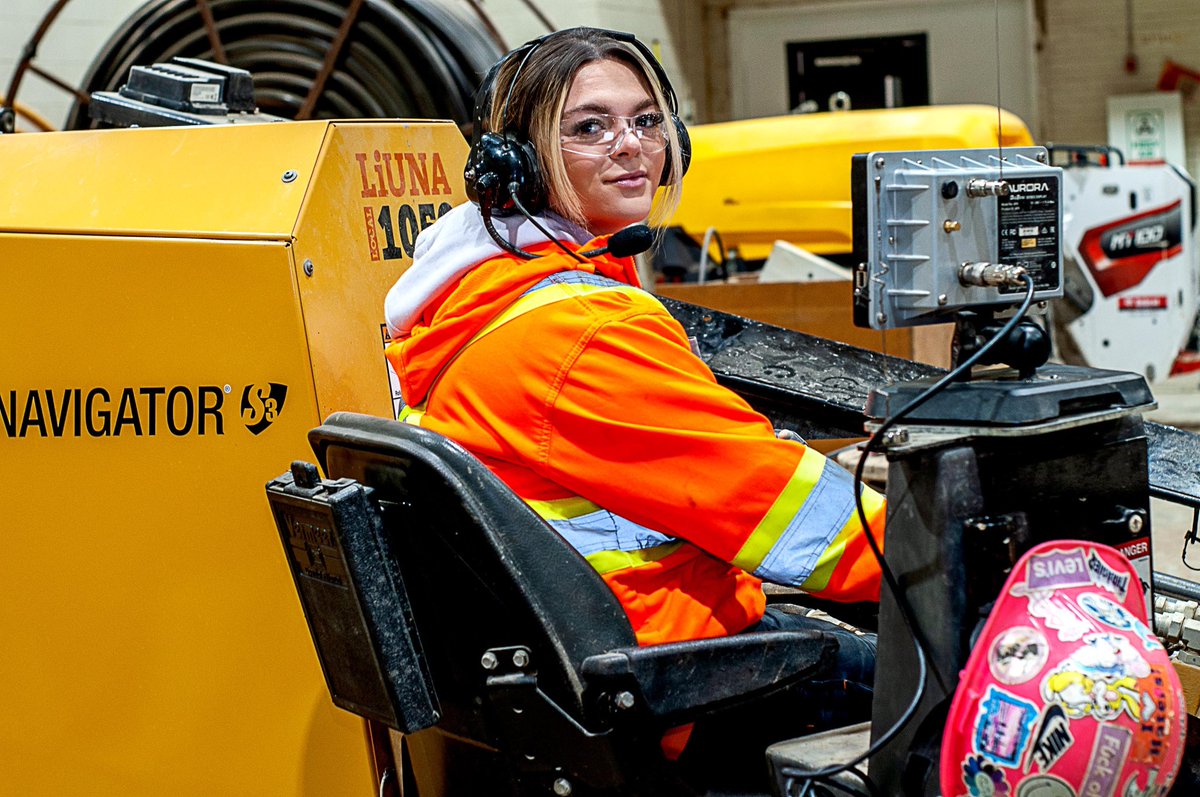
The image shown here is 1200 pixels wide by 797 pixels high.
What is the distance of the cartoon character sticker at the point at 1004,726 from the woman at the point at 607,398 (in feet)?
1.15

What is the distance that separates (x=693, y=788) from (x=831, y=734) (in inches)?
6.8

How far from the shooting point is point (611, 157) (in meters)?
1.80

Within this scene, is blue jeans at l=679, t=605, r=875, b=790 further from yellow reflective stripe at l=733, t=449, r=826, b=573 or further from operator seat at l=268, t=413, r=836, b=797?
yellow reflective stripe at l=733, t=449, r=826, b=573

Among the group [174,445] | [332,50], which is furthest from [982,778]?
[332,50]

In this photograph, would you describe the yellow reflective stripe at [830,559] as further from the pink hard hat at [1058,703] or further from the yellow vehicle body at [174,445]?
the yellow vehicle body at [174,445]

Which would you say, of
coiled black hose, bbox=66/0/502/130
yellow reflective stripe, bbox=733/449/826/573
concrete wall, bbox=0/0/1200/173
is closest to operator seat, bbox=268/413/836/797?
yellow reflective stripe, bbox=733/449/826/573

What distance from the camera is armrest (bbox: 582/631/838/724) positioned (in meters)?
1.53

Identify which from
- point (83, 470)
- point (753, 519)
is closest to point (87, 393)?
point (83, 470)

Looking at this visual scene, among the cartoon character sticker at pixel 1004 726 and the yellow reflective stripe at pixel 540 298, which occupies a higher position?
the yellow reflective stripe at pixel 540 298

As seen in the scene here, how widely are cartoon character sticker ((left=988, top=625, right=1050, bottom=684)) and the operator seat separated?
1.19 feet

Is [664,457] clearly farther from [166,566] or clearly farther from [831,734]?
[166,566]

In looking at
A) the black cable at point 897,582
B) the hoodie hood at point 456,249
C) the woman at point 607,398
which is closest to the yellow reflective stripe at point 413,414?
the woman at point 607,398

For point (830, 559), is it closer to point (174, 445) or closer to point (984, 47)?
point (174, 445)

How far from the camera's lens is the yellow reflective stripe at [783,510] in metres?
1.57
